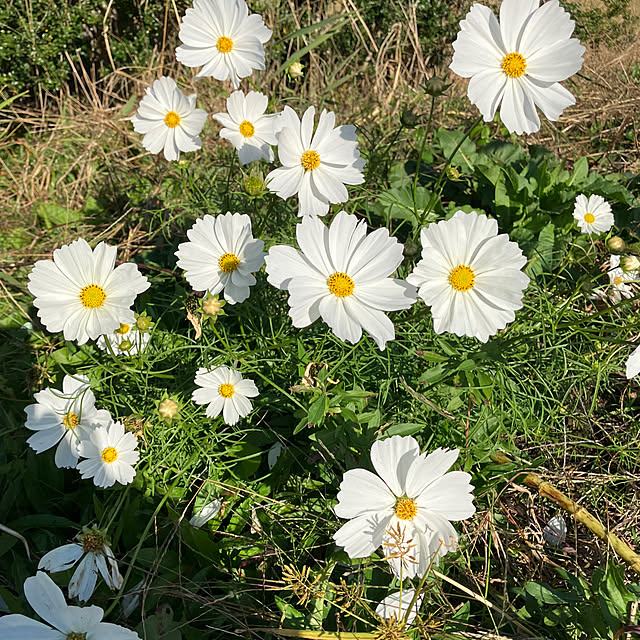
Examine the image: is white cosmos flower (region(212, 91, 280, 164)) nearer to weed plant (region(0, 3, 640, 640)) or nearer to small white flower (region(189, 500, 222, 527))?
weed plant (region(0, 3, 640, 640))

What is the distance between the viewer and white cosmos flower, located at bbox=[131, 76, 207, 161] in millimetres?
1500

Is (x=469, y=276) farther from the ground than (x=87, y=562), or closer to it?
farther from the ground

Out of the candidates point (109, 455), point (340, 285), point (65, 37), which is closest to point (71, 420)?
point (109, 455)

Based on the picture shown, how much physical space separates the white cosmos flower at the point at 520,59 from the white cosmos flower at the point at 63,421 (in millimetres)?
1000

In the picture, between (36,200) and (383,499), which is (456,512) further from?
(36,200)

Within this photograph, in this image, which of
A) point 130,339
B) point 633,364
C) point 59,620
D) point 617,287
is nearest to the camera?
point 59,620

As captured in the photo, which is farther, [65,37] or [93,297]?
[65,37]

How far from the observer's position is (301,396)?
4.21ft

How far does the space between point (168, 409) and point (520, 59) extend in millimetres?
940

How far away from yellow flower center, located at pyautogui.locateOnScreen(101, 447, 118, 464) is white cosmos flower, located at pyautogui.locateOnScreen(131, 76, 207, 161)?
74 cm

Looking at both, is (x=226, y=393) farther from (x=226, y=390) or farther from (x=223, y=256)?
(x=223, y=256)

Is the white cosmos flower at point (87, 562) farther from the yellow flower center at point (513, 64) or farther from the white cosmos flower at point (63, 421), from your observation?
the yellow flower center at point (513, 64)

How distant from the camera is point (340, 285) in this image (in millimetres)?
1024

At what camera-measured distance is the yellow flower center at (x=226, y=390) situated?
4.07 ft
